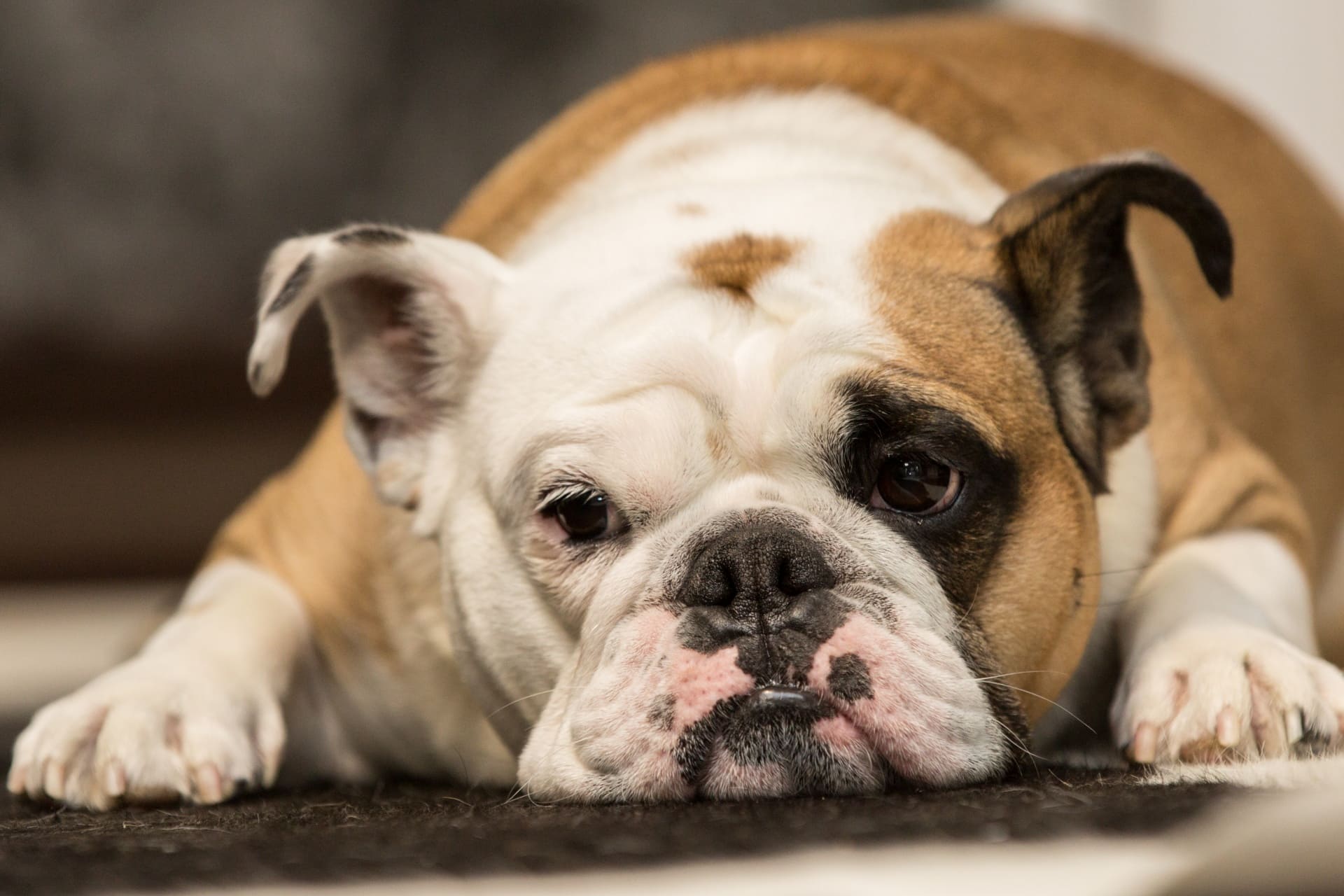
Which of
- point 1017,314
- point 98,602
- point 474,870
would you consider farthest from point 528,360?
point 98,602

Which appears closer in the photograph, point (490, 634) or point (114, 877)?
point (114, 877)

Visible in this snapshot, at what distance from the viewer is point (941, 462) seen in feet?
5.08

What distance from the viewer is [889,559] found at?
152 cm

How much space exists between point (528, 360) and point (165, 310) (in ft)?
7.61

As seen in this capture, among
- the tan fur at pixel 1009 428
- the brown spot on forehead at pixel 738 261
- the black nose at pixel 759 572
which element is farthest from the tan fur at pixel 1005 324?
the black nose at pixel 759 572

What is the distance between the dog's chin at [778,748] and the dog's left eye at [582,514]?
32 centimetres

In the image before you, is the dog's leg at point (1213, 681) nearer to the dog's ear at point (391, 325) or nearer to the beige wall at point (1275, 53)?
the dog's ear at point (391, 325)

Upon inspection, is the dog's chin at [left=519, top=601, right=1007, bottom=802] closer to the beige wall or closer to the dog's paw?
the dog's paw

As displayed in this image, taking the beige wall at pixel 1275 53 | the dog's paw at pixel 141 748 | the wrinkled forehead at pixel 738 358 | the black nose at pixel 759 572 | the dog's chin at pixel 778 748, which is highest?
the beige wall at pixel 1275 53

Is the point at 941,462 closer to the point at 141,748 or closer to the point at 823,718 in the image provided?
the point at 823,718

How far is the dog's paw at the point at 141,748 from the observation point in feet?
5.39

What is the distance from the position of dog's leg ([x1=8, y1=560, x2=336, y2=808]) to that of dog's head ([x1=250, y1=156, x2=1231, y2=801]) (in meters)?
0.27

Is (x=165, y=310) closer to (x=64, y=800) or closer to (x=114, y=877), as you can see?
(x=64, y=800)

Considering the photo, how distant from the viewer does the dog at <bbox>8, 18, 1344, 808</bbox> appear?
145cm
